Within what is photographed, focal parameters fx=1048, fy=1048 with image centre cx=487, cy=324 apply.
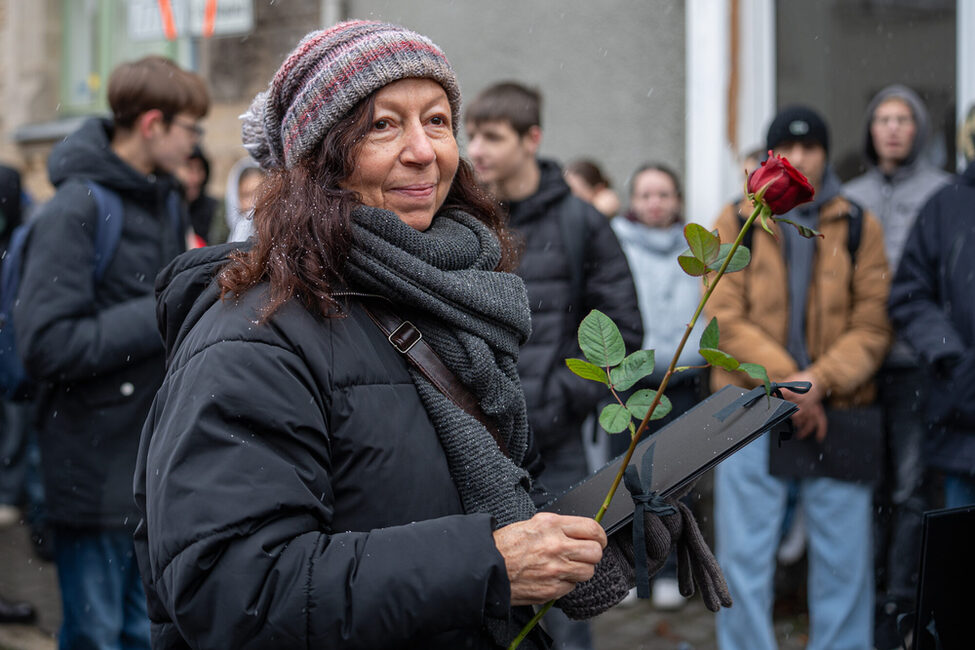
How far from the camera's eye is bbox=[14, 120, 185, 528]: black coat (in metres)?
3.47

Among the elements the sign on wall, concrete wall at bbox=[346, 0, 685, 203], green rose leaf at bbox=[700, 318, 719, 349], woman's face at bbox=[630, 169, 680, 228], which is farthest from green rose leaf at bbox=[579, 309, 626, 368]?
the sign on wall

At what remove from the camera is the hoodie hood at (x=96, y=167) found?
3674 mm

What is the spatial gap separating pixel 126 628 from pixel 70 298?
121cm

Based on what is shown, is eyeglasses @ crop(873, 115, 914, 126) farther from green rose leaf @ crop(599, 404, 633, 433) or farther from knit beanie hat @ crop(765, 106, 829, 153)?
green rose leaf @ crop(599, 404, 633, 433)

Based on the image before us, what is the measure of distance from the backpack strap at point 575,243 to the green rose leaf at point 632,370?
92.3 inches

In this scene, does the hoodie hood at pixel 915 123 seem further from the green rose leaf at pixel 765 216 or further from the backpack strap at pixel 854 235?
the green rose leaf at pixel 765 216

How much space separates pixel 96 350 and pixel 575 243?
6.02ft

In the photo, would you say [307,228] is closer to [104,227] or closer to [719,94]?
[104,227]

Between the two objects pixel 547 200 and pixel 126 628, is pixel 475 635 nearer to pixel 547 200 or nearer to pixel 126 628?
pixel 126 628

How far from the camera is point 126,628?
3.76 meters

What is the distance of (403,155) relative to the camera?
2.04 m

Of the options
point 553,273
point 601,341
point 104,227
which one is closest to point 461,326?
point 601,341

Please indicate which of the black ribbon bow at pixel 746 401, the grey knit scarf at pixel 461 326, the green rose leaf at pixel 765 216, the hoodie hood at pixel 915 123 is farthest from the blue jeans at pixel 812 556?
the green rose leaf at pixel 765 216

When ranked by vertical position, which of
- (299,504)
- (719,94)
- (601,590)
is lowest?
(601,590)
